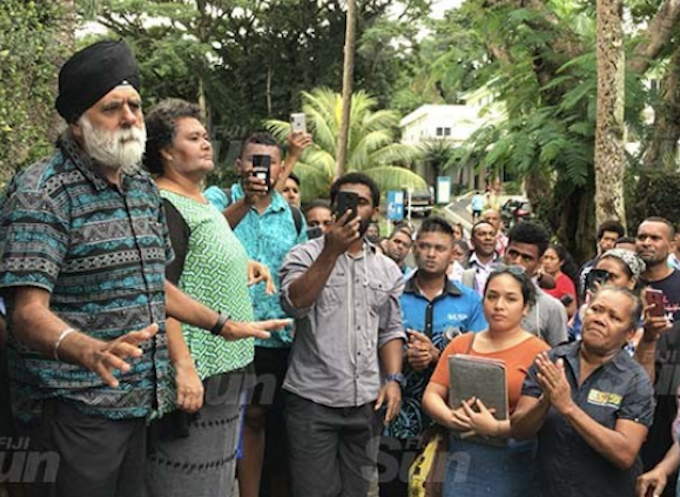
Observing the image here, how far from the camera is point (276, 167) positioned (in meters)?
4.54

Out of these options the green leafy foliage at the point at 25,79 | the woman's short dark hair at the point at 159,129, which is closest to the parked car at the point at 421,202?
the green leafy foliage at the point at 25,79

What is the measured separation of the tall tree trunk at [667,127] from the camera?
12.2 m

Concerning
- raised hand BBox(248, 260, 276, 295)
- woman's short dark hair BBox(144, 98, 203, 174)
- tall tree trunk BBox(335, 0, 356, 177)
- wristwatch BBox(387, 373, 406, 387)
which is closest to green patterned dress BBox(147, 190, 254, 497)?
woman's short dark hair BBox(144, 98, 203, 174)

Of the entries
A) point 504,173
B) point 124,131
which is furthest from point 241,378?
point 504,173

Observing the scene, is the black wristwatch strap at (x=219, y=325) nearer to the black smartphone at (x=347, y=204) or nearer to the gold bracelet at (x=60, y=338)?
the gold bracelet at (x=60, y=338)

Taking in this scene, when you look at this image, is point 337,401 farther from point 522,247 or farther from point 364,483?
point 522,247

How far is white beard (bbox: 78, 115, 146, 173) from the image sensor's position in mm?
2652

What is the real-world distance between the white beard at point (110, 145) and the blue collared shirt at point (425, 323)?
7.16 ft

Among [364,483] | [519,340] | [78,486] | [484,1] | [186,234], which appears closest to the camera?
[78,486]

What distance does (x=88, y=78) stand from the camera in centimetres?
264

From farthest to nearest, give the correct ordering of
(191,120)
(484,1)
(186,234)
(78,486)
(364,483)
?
(484,1) < (364,483) < (191,120) < (186,234) < (78,486)

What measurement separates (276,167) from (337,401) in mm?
1308

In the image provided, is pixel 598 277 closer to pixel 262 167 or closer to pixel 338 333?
pixel 338 333

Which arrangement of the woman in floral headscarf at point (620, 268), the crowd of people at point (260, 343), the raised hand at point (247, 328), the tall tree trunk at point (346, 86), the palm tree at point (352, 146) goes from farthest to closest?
1. the palm tree at point (352, 146)
2. the tall tree trunk at point (346, 86)
3. the woman in floral headscarf at point (620, 268)
4. the raised hand at point (247, 328)
5. the crowd of people at point (260, 343)
